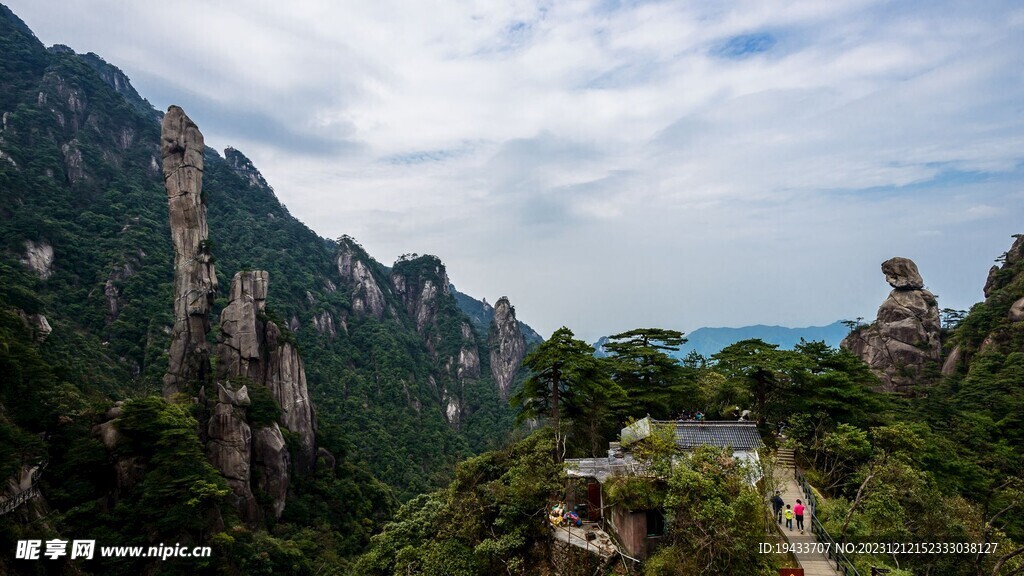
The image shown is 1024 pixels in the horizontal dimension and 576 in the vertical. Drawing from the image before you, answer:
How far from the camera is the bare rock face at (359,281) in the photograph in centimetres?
11975

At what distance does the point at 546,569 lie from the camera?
1605 cm

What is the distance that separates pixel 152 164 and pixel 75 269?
4904 cm

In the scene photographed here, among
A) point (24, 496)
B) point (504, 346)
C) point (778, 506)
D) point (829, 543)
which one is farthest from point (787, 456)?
point (504, 346)

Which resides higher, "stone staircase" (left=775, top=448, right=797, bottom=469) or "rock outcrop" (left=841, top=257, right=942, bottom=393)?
"rock outcrop" (left=841, top=257, right=942, bottom=393)

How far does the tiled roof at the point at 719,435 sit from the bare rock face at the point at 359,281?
109004 millimetres

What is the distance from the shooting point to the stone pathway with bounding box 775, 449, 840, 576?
14055 mm

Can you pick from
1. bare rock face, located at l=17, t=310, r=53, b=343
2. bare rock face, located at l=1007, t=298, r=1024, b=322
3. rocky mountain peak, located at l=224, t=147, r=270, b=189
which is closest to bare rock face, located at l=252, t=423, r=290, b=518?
bare rock face, located at l=17, t=310, r=53, b=343

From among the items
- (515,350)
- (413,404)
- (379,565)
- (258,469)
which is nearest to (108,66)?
(413,404)

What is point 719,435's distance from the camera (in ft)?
63.9

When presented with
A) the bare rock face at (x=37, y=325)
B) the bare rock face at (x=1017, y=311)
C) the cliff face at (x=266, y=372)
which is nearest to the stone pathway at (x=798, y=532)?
the bare rock face at (x=1017, y=311)

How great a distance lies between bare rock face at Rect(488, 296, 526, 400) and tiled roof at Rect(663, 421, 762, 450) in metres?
111

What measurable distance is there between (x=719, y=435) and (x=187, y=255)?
5047 centimetres

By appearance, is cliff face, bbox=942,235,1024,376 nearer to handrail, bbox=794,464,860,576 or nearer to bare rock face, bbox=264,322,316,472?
handrail, bbox=794,464,860,576

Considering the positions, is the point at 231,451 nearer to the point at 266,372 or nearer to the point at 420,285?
the point at 266,372
